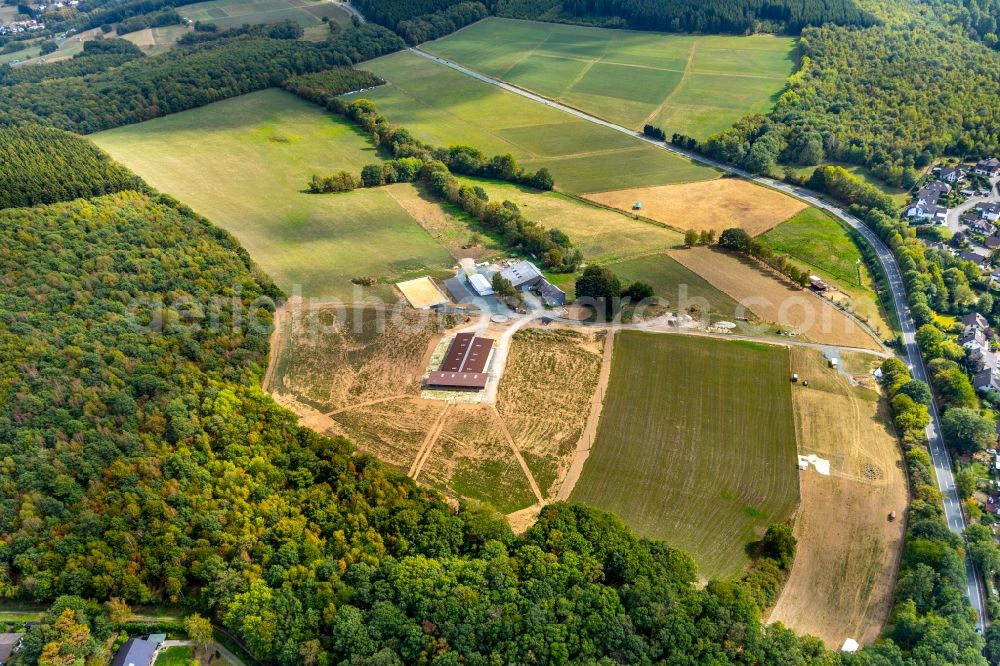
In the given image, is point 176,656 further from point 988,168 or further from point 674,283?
point 988,168

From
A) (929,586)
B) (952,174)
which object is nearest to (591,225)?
(952,174)

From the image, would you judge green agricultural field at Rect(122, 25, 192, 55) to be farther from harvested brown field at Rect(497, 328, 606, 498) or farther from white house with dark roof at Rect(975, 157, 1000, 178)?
white house with dark roof at Rect(975, 157, 1000, 178)

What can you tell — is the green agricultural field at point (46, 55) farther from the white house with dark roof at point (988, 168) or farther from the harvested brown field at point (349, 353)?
the white house with dark roof at point (988, 168)

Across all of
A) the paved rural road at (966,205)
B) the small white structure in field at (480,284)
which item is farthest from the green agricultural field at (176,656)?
the paved rural road at (966,205)

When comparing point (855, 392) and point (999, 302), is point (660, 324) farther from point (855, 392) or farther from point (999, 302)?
point (999, 302)

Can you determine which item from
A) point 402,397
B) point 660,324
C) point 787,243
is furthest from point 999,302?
point 402,397
